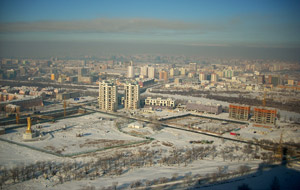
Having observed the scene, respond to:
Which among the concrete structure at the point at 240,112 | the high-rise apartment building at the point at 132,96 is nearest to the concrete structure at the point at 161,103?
the high-rise apartment building at the point at 132,96

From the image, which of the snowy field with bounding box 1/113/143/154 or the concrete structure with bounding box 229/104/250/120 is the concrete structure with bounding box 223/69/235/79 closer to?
the concrete structure with bounding box 229/104/250/120

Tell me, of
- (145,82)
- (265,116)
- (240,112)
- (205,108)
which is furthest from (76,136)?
(145,82)

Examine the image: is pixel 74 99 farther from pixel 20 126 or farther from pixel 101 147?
pixel 101 147

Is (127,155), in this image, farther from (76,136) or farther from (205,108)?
(205,108)

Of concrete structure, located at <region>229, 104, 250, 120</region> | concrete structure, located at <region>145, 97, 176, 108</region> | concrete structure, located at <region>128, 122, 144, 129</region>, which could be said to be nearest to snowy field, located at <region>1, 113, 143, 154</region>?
concrete structure, located at <region>128, 122, 144, 129</region>

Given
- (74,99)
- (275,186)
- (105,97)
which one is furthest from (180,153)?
(74,99)

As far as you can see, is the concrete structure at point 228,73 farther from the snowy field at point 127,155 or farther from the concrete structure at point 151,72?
the snowy field at point 127,155
